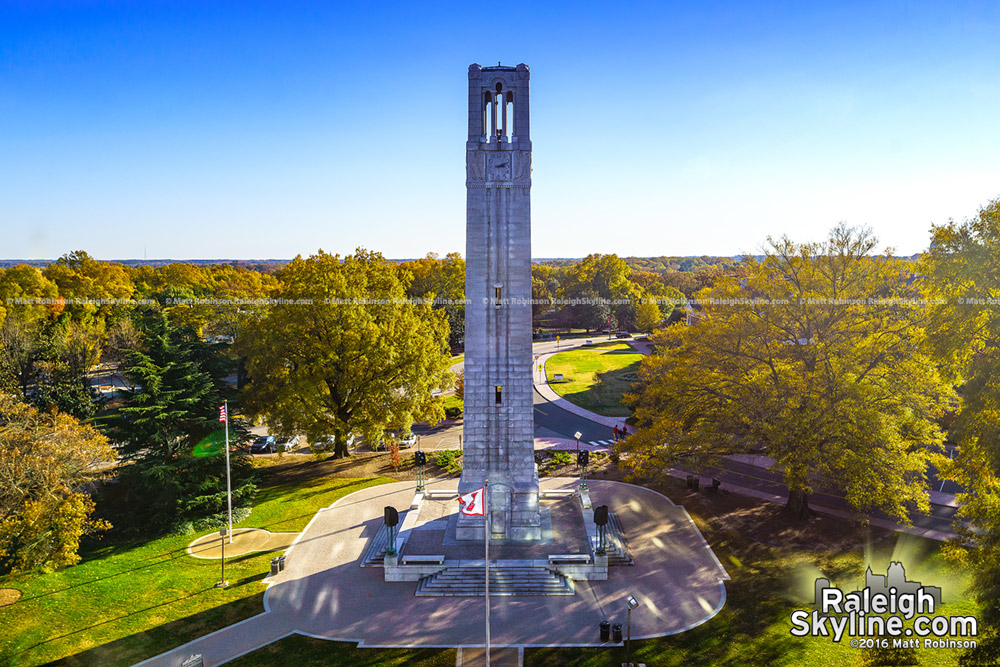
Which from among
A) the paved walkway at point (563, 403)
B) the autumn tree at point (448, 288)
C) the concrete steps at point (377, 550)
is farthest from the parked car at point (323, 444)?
the autumn tree at point (448, 288)

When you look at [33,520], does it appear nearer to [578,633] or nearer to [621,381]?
[578,633]

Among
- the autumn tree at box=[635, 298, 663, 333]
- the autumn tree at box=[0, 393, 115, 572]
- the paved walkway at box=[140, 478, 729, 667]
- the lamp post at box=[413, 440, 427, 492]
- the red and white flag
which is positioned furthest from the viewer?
the autumn tree at box=[635, 298, 663, 333]

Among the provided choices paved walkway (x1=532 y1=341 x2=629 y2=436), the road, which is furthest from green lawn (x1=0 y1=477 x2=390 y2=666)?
paved walkway (x1=532 y1=341 x2=629 y2=436)

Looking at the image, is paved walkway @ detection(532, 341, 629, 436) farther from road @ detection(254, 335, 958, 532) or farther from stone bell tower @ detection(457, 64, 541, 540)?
stone bell tower @ detection(457, 64, 541, 540)

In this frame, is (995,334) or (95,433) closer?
(995,334)

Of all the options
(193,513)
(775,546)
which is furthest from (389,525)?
(775,546)

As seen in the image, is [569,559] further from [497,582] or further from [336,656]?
[336,656]
